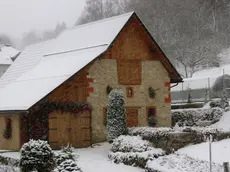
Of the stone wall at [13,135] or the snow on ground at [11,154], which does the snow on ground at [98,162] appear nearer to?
the snow on ground at [11,154]

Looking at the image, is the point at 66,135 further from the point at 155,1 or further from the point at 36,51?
the point at 155,1

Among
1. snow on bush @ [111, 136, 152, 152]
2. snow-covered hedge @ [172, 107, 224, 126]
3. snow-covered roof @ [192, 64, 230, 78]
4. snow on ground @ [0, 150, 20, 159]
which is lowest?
snow on ground @ [0, 150, 20, 159]

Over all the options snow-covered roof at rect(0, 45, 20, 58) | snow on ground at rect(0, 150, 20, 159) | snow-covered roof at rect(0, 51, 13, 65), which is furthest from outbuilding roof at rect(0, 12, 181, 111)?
snow-covered roof at rect(0, 45, 20, 58)

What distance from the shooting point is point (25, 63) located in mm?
35719

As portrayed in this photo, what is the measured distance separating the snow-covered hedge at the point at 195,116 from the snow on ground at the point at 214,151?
856cm

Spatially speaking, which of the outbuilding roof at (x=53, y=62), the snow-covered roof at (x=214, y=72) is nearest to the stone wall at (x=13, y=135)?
the outbuilding roof at (x=53, y=62)

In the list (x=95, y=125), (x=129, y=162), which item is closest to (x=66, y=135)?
(x=95, y=125)

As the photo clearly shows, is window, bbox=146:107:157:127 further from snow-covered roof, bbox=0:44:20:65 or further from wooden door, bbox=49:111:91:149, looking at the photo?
snow-covered roof, bbox=0:44:20:65

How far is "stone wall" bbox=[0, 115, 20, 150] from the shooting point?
28227 mm

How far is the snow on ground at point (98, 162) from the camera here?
2307cm

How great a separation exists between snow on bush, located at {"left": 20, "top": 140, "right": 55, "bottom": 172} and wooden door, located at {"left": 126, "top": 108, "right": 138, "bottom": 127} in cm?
1116

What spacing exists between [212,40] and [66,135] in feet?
153

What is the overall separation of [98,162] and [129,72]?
847 cm

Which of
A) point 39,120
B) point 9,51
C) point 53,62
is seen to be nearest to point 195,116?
point 53,62
